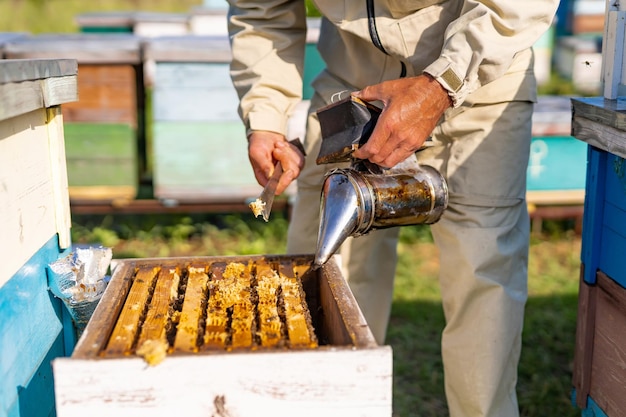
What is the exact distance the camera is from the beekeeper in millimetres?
1599

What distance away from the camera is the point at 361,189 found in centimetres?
150

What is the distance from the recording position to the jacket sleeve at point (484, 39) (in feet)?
5.12

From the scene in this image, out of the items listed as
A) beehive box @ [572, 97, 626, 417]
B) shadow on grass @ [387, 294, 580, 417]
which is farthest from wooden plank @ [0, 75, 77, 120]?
shadow on grass @ [387, 294, 580, 417]

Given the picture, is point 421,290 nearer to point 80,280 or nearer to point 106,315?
point 80,280

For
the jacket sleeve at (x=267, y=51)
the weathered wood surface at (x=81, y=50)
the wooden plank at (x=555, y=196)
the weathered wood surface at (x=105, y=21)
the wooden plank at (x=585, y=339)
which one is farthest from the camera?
the weathered wood surface at (x=105, y=21)

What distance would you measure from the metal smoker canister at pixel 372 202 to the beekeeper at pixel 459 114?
0.19ft

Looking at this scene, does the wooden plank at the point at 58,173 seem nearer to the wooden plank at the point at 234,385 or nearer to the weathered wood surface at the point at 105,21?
the wooden plank at the point at 234,385

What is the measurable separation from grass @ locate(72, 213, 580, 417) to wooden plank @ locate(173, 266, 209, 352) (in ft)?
3.66

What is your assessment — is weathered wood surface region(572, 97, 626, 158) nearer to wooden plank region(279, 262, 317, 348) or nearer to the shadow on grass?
wooden plank region(279, 262, 317, 348)

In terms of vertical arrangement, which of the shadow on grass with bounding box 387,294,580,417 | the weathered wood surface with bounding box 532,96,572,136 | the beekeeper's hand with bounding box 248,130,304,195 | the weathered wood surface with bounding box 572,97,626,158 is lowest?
the shadow on grass with bounding box 387,294,580,417

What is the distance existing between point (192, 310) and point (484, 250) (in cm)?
82

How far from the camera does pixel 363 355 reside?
3.62 ft

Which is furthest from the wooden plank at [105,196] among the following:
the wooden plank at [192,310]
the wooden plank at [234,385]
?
the wooden plank at [234,385]

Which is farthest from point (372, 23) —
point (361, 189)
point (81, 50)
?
point (81, 50)
